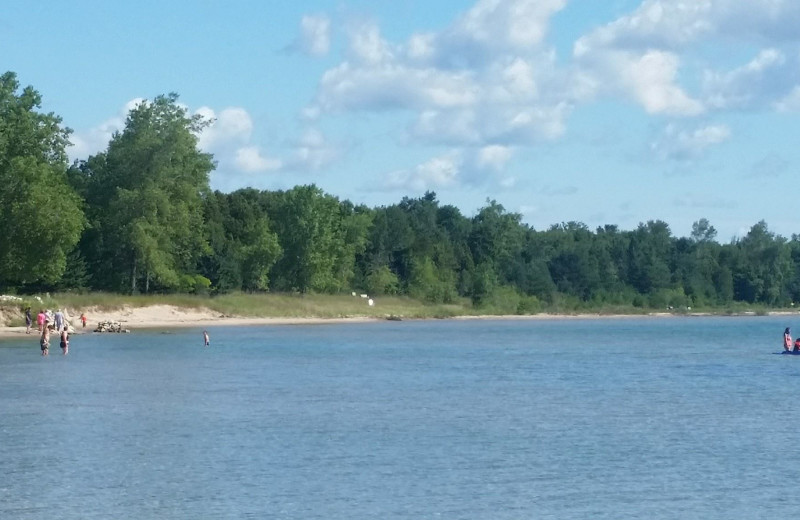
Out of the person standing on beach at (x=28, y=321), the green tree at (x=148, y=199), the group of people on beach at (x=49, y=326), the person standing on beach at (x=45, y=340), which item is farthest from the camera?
the green tree at (x=148, y=199)

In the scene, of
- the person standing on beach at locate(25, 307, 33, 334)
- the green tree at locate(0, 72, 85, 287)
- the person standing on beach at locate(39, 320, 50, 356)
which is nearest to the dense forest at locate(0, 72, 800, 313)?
the green tree at locate(0, 72, 85, 287)

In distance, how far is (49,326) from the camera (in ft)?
195

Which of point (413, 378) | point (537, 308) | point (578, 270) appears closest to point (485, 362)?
point (413, 378)

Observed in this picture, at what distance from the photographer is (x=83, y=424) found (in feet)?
105

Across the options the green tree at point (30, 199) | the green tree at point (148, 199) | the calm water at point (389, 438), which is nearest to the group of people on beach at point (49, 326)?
the calm water at point (389, 438)

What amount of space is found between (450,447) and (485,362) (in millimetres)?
32339

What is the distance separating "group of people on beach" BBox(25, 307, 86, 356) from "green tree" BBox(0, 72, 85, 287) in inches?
218

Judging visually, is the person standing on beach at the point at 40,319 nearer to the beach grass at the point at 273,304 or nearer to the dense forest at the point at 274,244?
the beach grass at the point at 273,304

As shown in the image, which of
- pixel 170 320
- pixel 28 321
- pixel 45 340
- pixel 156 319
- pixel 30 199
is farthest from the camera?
pixel 170 320

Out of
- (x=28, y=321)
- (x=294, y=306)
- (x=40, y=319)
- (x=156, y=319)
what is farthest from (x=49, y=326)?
(x=294, y=306)

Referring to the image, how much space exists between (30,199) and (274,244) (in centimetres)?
3683

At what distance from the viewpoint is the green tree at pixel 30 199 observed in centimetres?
7938

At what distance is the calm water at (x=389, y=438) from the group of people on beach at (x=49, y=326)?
1108mm

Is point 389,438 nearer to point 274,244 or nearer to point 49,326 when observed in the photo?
point 49,326
